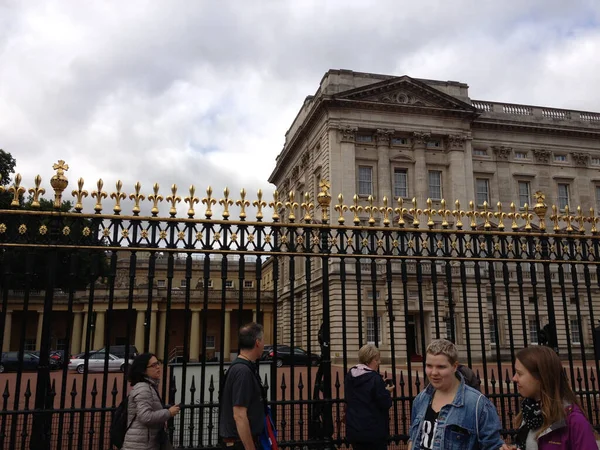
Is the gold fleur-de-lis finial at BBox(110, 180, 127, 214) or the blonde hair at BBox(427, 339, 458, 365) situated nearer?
the blonde hair at BBox(427, 339, 458, 365)

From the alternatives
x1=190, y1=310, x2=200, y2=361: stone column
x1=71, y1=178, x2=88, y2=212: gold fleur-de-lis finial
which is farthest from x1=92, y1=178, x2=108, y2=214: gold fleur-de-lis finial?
x1=190, y1=310, x2=200, y2=361: stone column

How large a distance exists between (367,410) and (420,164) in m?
30.3

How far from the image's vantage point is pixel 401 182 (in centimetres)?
3388

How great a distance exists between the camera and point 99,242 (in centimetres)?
598

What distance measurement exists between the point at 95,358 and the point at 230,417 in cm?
2320

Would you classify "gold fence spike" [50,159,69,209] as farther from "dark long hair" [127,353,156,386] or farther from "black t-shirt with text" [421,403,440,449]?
"black t-shirt with text" [421,403,440,449]

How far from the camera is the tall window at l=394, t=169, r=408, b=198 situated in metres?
33.7

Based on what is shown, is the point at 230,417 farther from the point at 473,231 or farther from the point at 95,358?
the point at 95,358

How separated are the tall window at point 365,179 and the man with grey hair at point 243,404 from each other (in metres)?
28.9

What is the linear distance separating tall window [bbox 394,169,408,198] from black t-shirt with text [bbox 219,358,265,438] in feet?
99.2

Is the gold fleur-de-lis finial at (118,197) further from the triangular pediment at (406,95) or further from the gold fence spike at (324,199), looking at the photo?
the triangular pediment at (406,95)

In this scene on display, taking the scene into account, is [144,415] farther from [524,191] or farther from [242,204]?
[524,191]

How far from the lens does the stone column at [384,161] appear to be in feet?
108

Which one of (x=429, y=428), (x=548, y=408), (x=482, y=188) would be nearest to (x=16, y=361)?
(x=429, y=428)
